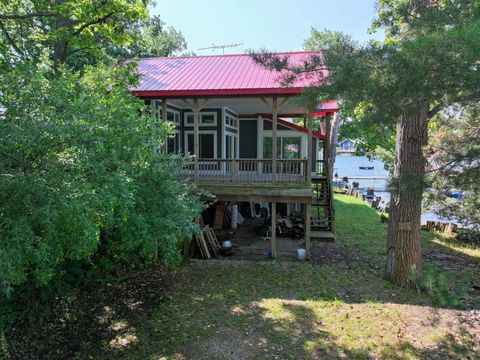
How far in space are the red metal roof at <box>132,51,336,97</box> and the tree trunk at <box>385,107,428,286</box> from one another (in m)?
2.73

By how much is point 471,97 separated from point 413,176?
6.91 feet

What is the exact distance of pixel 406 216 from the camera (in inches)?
313

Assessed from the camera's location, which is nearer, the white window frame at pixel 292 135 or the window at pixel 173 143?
the window at pixel 173 143

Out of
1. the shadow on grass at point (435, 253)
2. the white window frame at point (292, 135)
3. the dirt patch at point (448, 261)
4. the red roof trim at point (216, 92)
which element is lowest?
the dirt patch at point (448, 261)

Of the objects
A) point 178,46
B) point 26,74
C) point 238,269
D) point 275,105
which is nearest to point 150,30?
point 178,46

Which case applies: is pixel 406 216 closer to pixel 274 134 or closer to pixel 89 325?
pixel 274 134

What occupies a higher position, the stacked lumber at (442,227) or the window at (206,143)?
the window at (206,143)

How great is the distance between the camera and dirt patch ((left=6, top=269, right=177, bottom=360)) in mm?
5000

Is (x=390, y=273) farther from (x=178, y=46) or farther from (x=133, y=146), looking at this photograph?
(x=178, y=46)

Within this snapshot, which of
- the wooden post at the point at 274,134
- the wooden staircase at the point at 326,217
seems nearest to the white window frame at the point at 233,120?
the wooden post at the point at 274,134

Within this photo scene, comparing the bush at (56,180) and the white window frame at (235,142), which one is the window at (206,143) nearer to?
the white window frame at (235,142)

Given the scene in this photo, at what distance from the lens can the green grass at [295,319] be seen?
491 centimetres

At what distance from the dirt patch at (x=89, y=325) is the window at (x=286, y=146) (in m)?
9.10

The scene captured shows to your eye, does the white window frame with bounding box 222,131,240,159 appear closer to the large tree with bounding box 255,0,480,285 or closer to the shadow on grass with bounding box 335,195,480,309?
the shadow on grass with bounding box 335,195,480,309
